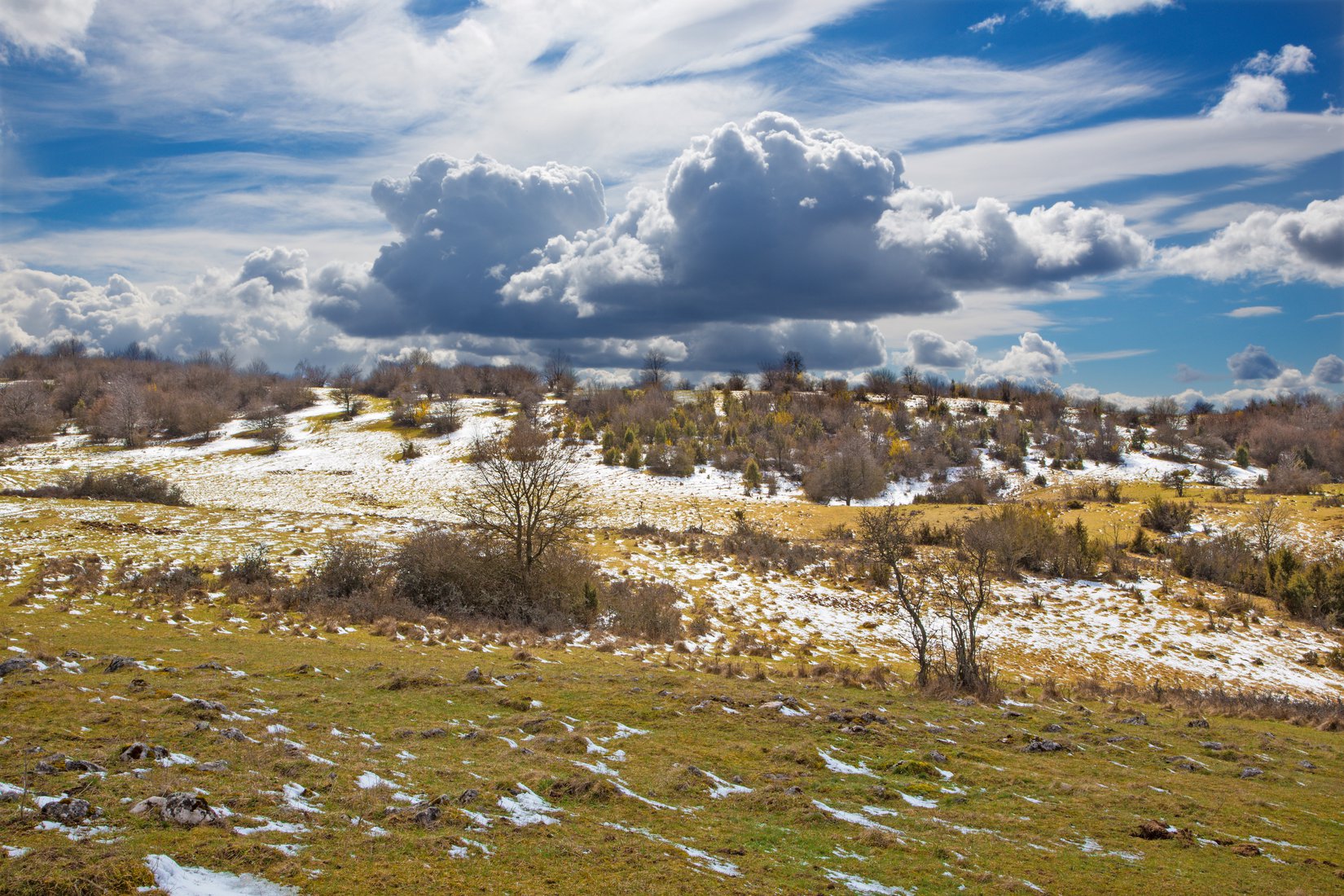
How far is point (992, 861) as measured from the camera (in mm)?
5574

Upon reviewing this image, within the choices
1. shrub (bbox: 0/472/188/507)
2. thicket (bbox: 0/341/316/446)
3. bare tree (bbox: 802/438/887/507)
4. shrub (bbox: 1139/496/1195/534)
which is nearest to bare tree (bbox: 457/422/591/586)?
shrub (bbox: 0/472/188/507)

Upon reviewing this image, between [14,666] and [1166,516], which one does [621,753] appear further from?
[1166,516]

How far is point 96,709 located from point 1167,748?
12922 mm

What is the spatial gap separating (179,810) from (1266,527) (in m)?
41.5

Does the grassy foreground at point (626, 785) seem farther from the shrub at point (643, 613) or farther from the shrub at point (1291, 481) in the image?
the shrub at point (1291, 481)

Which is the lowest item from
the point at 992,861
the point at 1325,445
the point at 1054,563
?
the point at 1054,563

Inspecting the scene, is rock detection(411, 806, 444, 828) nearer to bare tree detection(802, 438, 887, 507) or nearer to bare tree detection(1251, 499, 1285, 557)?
bare tree detection(1251, 499, 1285, 557)

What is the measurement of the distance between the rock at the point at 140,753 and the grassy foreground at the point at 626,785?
118 mm

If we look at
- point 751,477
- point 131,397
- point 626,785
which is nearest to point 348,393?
point 131,397

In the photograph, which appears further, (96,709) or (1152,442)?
(1152,442)

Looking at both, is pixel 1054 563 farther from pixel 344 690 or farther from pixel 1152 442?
pixel 1152 442

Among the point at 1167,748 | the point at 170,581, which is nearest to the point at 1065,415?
the point at 1167,748

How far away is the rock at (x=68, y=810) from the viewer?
449cm

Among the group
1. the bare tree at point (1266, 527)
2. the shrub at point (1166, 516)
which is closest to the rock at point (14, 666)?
the bare tree at point (1266, 527)
